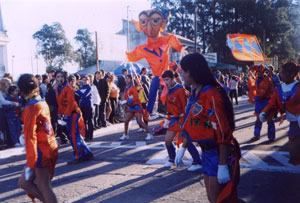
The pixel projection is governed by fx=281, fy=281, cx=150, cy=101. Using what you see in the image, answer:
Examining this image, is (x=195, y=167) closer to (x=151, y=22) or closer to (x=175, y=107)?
(x=175, y=107)

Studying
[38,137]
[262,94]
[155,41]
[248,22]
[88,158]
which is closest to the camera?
[38,137]

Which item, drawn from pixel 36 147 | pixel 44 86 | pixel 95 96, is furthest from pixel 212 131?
pixel 95 96

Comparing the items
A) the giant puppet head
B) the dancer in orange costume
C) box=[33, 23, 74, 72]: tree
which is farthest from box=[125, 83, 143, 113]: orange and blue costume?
box=[33, 23, 74, 72]: tree

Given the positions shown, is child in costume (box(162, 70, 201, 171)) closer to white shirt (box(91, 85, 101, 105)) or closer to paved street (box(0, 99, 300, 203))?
paved street (box(0, 99, 300, 203))

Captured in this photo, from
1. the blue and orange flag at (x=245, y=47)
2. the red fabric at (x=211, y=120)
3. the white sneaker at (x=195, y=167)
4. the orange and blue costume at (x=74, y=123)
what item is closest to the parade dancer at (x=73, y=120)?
the orange and blue costume at (x=74, y=123)

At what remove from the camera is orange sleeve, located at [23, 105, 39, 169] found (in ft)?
9.57

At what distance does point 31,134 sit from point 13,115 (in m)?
5.43

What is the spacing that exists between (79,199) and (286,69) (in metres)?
3.87

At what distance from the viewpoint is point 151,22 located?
7789 millimetres

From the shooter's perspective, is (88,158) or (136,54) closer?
(88,158)

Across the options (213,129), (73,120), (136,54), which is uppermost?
(136,54)

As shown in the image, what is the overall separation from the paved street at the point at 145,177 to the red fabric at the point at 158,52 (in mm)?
2079

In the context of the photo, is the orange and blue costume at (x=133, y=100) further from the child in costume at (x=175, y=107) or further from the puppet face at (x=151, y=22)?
the child in costume at (x=175, y=107)

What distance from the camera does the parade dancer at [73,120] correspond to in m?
5.84
